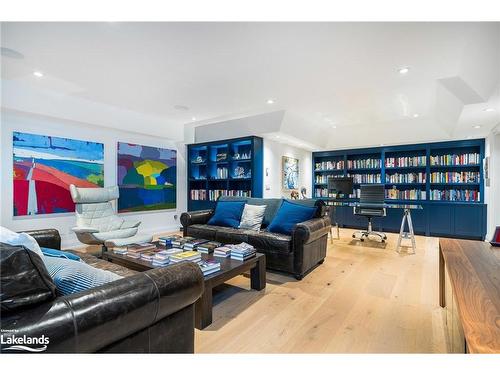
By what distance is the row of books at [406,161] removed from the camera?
552cm

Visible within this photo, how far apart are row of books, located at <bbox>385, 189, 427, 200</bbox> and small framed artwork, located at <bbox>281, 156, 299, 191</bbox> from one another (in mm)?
2049

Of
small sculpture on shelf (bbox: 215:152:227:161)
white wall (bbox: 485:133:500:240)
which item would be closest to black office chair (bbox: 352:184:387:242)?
white wall (bbox: 485:133:500:240)

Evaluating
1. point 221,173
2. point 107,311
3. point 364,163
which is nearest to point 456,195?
point 364,163

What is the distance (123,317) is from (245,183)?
4.75m

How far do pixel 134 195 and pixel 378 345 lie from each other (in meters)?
4.60

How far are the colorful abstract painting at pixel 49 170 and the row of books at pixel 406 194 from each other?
5859mm

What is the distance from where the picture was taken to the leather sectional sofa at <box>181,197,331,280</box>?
2.75 meters

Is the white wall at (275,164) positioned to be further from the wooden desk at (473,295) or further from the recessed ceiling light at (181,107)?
the wooden desk at (473,295)

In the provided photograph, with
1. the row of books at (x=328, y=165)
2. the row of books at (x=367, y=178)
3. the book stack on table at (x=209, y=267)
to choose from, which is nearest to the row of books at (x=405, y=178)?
the row of books at (x=367, y=178)

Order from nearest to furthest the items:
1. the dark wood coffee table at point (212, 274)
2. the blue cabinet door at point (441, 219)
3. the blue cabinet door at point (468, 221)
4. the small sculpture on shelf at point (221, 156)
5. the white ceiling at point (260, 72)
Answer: the dark wood coffee table at point (212, 274)
the white ceiling at point (260, 72)
the blue cabinet door at point (468, 221)
the blue cabinet door at point (441, 219)
the small sculpture on shelf at point (221, 156)

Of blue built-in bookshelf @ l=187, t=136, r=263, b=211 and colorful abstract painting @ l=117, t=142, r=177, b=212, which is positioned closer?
colorful abstract painting @ l=117, t=142, r=177, b=212

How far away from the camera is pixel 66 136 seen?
4.13 metres
